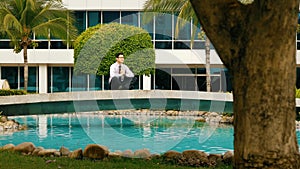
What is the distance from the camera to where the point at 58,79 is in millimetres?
30219

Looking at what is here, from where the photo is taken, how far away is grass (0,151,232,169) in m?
6.34

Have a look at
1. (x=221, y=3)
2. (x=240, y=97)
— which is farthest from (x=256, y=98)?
(x=221, y=3)

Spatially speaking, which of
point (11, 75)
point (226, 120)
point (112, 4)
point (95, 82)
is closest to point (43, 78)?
point (11, 75)

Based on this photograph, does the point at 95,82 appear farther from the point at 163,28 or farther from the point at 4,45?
the point at 4,45

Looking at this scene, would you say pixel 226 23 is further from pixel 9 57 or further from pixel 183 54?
pixel 9 57

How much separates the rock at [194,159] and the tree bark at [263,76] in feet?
11.6

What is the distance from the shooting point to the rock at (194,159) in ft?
23.5

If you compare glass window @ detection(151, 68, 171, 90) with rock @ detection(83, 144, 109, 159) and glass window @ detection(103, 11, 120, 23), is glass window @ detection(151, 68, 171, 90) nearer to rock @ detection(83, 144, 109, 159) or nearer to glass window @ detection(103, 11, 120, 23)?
glass window @ detection(103, 11, 120, 23)

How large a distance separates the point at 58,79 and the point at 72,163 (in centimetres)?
2401

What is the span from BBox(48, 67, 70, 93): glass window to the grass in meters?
23.2

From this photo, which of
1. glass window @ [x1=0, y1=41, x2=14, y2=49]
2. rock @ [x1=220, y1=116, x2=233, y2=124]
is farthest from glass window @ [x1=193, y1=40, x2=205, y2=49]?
glass window @ [x1=0, y1=41, x2=14, y2=49]

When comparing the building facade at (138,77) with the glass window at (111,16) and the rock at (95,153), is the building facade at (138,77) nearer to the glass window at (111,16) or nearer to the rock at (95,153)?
the glass window at (111,16)

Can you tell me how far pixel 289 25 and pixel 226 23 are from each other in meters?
0.45

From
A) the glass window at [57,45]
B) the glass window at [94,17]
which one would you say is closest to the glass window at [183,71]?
the glass window at [94,17]
